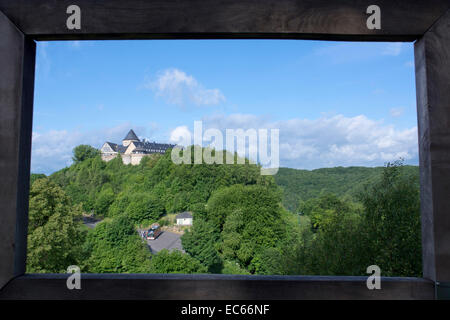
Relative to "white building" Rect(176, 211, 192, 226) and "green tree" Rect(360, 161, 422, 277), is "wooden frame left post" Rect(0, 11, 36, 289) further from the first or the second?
"white building" Rect(176, 211, 192, 226)

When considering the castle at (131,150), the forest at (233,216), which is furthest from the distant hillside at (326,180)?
the castle at (131,150)

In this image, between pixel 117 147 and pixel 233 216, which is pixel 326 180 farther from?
pixel 117 147

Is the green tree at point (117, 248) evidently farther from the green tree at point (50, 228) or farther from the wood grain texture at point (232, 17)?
the wood grain texture at point (232, 17)

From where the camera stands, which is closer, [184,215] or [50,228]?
[50,228]

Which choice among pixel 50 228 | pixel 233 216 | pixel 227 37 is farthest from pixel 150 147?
pixel 227 37
